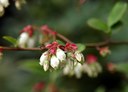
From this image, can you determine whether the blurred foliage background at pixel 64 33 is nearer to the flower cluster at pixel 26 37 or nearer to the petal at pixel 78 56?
the flower cluster at pixel 26 37

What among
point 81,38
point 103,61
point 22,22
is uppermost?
point 22,22

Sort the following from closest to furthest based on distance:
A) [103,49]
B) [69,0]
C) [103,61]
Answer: [103,49] → [103,61] → [69,0]

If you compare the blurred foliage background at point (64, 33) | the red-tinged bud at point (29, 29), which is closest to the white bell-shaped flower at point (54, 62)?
the red-tinged bud at point (29, 29)

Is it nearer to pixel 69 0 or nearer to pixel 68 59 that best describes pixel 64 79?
pixel 69 0

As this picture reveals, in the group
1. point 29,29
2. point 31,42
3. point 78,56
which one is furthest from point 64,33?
point 78,56

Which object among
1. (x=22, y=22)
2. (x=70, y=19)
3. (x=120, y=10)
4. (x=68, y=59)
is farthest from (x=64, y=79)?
(x=68, y=59)

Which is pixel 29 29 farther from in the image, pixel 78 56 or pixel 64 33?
pixel 64 33

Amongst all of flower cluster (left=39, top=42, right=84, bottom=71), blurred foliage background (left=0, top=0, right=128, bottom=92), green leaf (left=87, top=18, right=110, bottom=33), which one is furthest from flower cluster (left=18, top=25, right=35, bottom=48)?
blurred foliage background (left=0, top=0, right=128, bottom=92)
